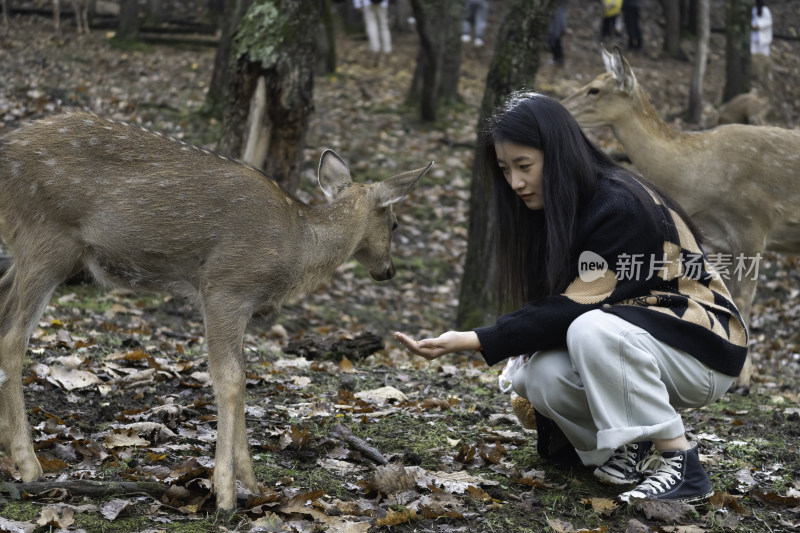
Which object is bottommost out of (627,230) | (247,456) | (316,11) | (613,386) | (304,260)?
(247,456)

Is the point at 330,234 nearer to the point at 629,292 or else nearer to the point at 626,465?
the point at 629,292

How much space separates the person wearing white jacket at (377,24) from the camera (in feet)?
66.9

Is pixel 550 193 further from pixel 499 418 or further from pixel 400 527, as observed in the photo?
pixel 499 418

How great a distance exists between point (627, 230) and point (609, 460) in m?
1.21

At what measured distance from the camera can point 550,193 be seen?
13.2 ft

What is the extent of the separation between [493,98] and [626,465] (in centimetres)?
470

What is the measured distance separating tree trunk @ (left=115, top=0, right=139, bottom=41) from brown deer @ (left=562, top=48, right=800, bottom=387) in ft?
46.0

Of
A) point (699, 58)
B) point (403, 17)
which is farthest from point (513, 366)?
point (403, 17)

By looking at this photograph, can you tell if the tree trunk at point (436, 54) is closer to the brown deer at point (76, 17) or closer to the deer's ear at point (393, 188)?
the brown deer at point (76, 17)

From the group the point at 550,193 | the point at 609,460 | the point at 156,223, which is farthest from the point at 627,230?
the point at 156,223

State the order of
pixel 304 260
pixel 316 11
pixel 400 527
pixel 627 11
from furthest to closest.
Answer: pixel 627 11 < pixel 316 11 < pixel 304 260 < pixel 400 527

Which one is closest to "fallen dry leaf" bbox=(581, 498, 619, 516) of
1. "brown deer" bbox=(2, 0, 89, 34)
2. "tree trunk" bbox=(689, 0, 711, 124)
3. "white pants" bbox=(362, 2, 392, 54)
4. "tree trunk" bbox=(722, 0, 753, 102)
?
"tree trunk" bbox=(689, 0, 711, 124)

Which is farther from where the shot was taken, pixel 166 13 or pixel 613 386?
pixel 166 13

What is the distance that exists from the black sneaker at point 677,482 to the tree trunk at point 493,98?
14.0 feet
